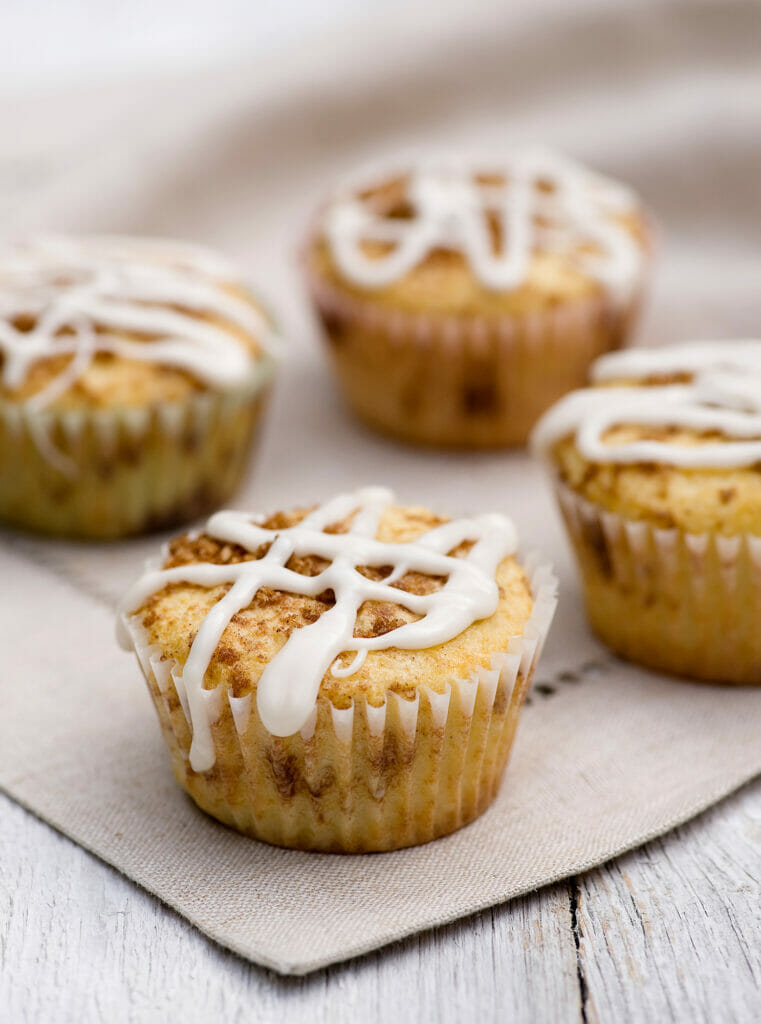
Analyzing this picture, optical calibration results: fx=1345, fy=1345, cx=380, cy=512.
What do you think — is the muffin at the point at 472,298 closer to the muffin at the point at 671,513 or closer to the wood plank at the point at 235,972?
the muffin at the point at 671,513

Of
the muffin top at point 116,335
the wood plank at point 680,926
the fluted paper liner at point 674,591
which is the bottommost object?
the wood plank at point 680,926

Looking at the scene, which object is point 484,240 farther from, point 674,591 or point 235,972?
point 235,972

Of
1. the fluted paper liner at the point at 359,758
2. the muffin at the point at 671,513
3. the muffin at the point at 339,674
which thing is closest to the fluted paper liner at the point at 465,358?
the muffin at the point at 671,513

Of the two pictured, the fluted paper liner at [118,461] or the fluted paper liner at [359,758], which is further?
the fluted paper liner at [118,461]

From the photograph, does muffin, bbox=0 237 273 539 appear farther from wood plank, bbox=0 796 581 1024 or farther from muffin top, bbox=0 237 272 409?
wood plank, bbox=0 796 581 1024

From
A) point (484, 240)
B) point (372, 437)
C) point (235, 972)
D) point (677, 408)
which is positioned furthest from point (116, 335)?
point (235, 972)

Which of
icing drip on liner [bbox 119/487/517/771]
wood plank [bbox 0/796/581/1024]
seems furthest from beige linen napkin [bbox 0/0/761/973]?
icing drip on liner [bbox 119/487/517/771]

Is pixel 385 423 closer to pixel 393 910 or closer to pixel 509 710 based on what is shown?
pixel 509 710
